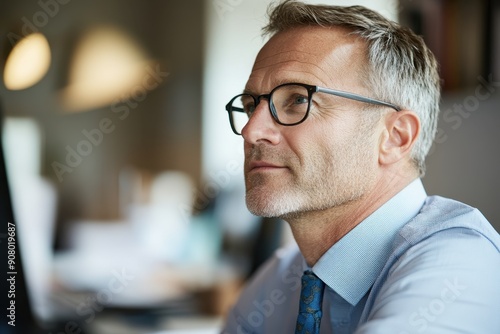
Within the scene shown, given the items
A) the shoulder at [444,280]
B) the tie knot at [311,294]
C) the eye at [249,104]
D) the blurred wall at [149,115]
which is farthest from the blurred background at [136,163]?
the shoulder at [444,280]

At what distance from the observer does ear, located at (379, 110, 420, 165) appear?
1310mm

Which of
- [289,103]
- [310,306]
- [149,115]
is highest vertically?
[289,103]

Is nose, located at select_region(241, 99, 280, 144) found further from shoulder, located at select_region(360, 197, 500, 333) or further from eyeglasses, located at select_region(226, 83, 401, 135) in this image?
shoulder, located at select_region(360, 197, 500, 333)

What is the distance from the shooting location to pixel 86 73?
520 centimetres

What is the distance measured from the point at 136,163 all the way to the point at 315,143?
4.44 meters

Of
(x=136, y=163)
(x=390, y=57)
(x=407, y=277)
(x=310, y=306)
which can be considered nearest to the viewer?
(x=407, y=277)

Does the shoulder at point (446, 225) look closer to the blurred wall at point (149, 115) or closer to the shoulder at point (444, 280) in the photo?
the shoulder at point (444, 280)

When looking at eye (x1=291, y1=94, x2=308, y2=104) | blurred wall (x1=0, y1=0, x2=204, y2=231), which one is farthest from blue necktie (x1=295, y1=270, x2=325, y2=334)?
blurred wall (x1=0, y1=0, x2=204, y2=231)

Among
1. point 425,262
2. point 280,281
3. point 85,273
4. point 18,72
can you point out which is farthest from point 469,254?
point 85,273

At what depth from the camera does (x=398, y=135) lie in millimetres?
1322

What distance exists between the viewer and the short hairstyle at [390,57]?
4.26 ft

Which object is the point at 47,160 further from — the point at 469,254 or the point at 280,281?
the point at 469,254

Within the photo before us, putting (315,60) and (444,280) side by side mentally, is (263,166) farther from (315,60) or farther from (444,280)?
(444,280)

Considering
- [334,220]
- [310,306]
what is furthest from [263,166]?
[310,306]
